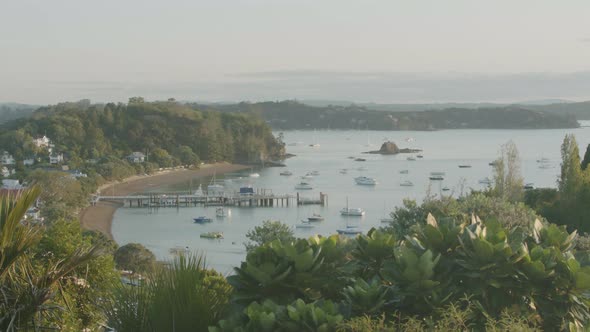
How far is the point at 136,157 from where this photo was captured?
274 ft

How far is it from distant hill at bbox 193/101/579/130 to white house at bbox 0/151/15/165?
86773mm

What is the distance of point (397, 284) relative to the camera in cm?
434

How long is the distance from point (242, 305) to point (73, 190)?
4799 centimetres

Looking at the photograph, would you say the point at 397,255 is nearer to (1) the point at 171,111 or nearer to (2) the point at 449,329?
(2) the point at 449,329

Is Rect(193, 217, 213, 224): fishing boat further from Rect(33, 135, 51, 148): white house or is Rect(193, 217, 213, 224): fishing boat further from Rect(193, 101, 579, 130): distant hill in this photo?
Rect(193, 101, 579, 130): distant hill

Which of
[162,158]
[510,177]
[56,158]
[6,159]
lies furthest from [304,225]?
[162,158]

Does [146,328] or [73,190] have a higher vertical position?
[146,328]

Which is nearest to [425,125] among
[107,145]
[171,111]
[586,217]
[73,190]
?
[171,111]

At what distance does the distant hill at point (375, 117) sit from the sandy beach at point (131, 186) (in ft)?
242

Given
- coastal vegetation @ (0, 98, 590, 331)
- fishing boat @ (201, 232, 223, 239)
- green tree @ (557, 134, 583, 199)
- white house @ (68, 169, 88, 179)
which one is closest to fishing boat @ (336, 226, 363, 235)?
fishing boat @ (201, 232, 223, 239)

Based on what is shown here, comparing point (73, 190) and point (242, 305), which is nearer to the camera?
point (242, 305)

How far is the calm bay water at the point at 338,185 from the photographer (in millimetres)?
42125

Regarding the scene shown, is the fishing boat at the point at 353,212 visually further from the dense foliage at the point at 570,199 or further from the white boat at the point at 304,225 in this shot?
the dense foliage at the point at 570,199

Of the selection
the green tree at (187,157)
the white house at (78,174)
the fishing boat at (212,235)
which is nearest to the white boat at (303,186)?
the white house at (78,174)
